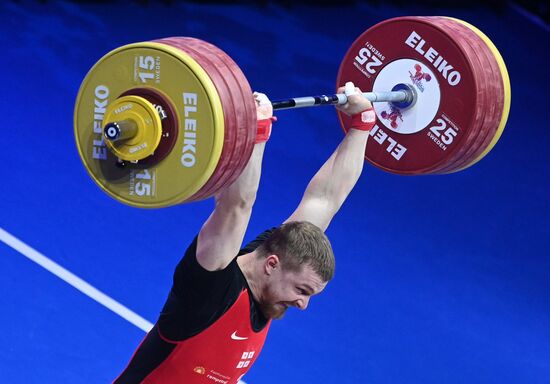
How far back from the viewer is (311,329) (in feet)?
19.4

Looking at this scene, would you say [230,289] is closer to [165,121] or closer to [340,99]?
[165,121]

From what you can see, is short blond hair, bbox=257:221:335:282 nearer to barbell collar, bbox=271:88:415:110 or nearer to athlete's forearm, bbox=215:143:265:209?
athlete's forearm, bbox=215:143:265:209

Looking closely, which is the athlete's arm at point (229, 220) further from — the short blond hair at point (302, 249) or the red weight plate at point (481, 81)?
the red weight plate at point (481, 81)

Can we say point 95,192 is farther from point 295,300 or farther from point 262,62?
point 295,300

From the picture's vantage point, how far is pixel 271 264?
3689 millimetres

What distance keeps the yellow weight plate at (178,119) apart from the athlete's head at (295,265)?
61 cm

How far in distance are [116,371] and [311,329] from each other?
1148mm

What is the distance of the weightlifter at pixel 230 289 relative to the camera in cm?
344

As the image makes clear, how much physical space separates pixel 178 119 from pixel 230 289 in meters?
0.70

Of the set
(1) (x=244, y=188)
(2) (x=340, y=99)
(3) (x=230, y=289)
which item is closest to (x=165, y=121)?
(1) (x=244, y=188)

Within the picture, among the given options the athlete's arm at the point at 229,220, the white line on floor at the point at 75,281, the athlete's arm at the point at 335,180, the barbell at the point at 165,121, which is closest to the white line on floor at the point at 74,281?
the white line on floor at the point at 75,281

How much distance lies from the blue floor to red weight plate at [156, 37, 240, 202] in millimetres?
2443

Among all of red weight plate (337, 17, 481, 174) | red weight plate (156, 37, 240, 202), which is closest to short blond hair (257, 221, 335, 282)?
red weight plate (156, 37, 240, 202)

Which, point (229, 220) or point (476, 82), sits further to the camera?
point (476, 82)
